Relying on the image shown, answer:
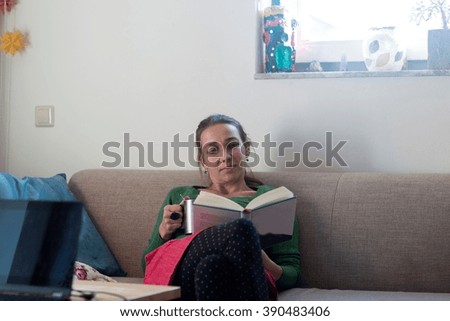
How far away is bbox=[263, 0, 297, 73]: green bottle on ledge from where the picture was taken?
9.23 feet

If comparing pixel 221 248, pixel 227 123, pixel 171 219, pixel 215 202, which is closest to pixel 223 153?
pixel 227 123

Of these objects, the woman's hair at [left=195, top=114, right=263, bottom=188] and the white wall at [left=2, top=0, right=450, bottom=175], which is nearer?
the woman's hair at [left=195, top=114, right=263, bottom=188]

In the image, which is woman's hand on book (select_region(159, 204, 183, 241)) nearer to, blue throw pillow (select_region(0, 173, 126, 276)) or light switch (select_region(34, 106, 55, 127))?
blue throw pillow (select_region(0, 173, 126, 276))

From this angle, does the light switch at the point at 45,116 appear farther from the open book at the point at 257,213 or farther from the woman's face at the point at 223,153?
the open book at the point at 257,213

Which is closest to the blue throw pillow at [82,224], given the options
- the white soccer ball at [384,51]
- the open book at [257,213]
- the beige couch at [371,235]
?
the beige couch at [371,235]

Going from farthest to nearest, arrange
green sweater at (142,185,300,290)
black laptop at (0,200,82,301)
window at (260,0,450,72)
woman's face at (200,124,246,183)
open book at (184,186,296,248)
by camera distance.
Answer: window at (260,0,450,72), woman's face at (200,124,246,183), green sweater at (142,185,300,290), open book at (184,186,296,248), black laptop at (0,200,82,301)

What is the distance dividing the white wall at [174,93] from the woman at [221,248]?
0.97 ft

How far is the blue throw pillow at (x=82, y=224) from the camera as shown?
258 centimetres

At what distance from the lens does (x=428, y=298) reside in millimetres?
2170

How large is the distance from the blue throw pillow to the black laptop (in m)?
1.00

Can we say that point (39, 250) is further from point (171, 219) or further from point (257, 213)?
point (171, 219)

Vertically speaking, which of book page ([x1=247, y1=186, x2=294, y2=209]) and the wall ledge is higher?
the wall ledge

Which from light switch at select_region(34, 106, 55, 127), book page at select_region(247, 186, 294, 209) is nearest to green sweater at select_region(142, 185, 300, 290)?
book page at select_region(247, 186, 294, 209)

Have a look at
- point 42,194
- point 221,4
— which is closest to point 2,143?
point 42,194
